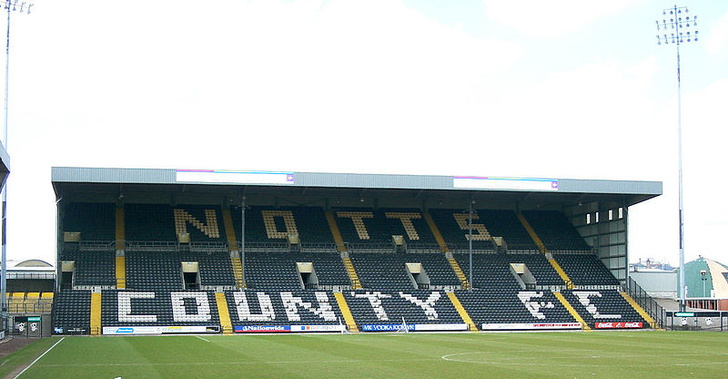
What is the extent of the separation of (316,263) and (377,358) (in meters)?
26.9

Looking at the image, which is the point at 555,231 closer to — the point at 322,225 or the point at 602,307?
the point at 602,307

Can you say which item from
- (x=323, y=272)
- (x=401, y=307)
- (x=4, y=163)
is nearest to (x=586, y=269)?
(x=401, y=307)

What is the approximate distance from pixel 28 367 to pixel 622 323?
120 feet

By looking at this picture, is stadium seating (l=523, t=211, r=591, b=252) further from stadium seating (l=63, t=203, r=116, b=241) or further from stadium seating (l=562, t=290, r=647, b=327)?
stadium seating (l=63, t=203, r=116, b=241)

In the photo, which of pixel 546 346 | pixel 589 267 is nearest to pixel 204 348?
pixel 546 346

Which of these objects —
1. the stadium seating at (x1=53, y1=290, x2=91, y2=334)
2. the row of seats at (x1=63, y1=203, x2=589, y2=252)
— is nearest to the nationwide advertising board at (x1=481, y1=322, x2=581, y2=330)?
the row of seats at (x1=63, y1=203, x2=589, y2=252)

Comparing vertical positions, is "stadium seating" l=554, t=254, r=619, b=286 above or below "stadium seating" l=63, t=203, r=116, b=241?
below

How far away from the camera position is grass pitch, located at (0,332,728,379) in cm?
2314

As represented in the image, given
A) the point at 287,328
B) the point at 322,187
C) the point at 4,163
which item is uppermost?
the point at 322,187

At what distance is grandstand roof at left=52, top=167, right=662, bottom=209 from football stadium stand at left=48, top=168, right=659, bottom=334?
0.17 metres

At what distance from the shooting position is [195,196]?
59.2 meters

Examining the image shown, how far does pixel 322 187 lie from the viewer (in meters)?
52.8

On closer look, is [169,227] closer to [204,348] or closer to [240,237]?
[240,237]

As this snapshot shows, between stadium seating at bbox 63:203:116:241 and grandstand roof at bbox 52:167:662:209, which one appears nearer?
grandstand roof at bbox 52:167:662:209
